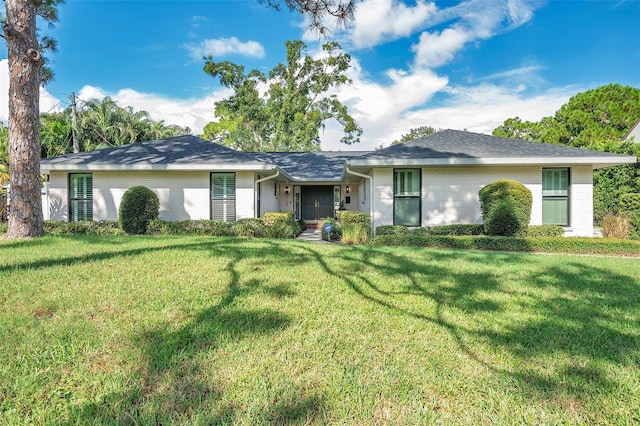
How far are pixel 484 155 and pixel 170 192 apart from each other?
10.6m

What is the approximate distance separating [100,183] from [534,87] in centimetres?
2171

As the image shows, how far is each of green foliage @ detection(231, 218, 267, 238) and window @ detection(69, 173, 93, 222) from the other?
5.68 metres

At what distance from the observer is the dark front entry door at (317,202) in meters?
17.9

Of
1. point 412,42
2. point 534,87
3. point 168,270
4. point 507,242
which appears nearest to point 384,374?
point 168,270

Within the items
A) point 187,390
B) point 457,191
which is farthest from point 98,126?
point 187,390

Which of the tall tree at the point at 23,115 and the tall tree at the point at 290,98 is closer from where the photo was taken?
the tall tree at the point at 23,115

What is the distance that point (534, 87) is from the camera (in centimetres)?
1755

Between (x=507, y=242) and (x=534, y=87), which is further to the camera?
(x=534, y=87)

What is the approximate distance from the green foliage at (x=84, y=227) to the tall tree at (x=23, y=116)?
3057mm

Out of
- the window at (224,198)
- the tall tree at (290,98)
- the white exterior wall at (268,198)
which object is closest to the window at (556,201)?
the white exterior wall at (268,198)

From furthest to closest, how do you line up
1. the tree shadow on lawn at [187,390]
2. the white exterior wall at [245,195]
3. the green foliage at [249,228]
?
the white exterior wall at [245,195] < the green foliage at [249,228] < the tree shadow on lawn at [187,390]

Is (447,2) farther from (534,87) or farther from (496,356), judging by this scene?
(496,356)

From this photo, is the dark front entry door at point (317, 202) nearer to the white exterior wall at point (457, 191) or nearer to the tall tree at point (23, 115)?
the white exterior wall at point (457, 191)

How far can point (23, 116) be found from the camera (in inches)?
282
